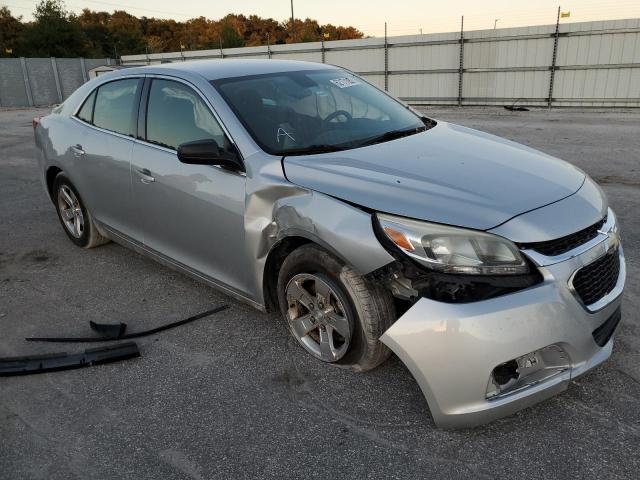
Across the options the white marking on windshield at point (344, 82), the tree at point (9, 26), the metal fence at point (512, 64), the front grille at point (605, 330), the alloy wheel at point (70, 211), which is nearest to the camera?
the front grille at point (605, 330)

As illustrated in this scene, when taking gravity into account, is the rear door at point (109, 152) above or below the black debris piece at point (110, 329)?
above

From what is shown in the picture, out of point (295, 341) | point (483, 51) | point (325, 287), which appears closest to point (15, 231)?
point (295, 341)

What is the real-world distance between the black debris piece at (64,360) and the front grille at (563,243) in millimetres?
2271

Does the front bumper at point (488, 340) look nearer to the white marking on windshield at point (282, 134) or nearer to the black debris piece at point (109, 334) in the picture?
the white marking on windshield at point (282, 134)

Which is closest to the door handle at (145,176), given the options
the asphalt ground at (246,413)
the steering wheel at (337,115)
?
the asphalt ground at (246,413)

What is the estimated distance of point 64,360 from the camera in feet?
10.2

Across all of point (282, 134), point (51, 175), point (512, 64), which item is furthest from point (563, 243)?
point (512, 64)

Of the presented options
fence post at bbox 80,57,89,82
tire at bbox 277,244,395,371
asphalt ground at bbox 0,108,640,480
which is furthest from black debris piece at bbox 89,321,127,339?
fence post at bbox 80,57,89,82

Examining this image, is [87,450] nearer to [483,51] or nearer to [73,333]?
[73,333]

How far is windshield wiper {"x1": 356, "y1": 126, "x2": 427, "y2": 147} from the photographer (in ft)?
10.6

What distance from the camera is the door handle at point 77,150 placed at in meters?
4.35

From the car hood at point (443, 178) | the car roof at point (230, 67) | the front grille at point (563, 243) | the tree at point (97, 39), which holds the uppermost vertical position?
the tree at point (97, 39)

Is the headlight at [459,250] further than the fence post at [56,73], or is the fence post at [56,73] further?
the fence post at [56,73]

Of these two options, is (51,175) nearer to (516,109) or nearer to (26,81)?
(516,109)
